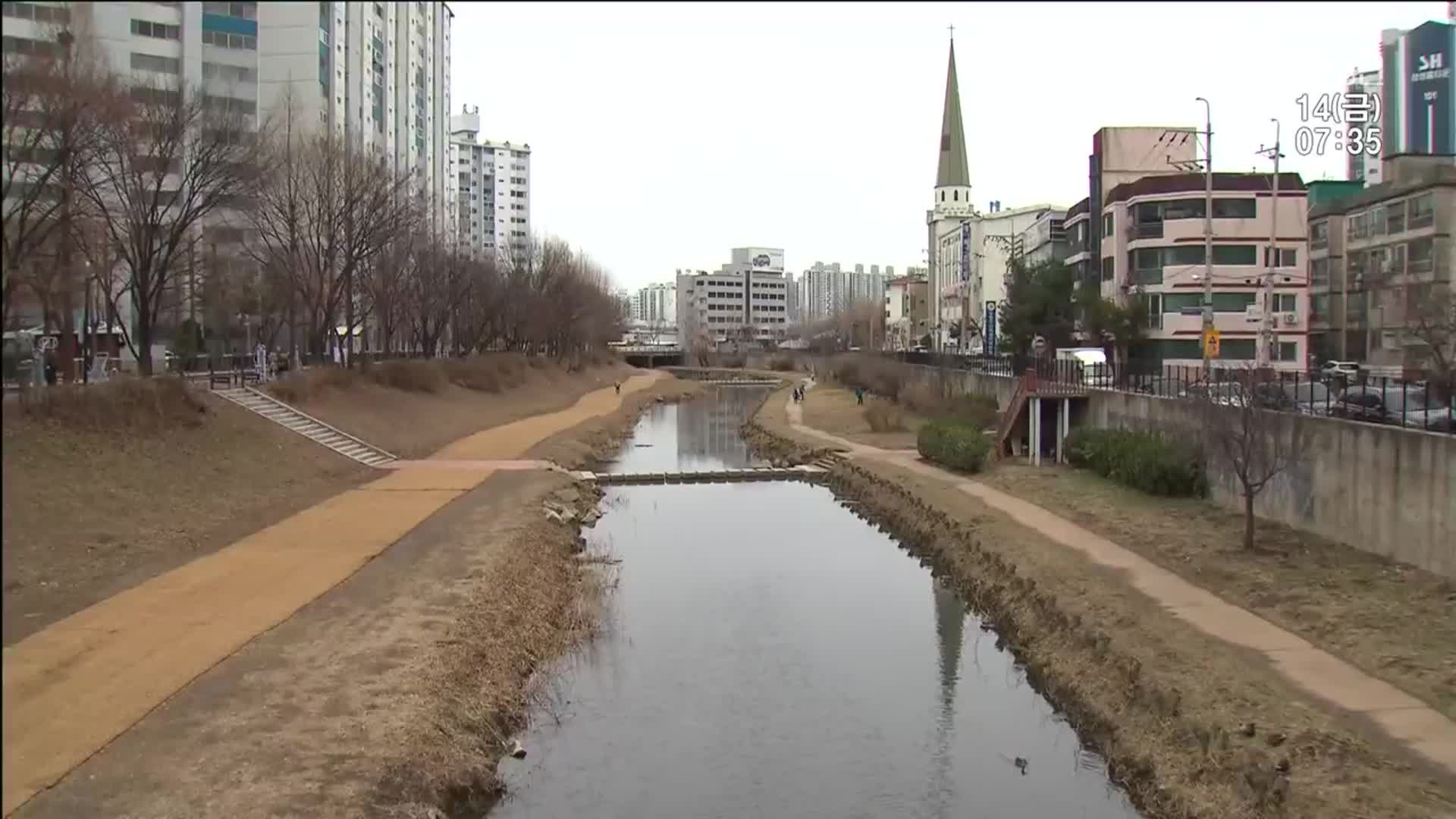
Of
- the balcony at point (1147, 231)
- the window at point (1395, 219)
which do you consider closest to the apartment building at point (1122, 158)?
the balcony at point (1147, 231)

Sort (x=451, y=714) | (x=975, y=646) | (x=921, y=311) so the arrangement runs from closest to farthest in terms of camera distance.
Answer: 1. (x=451, y=714)
2. (x=975, y=646)
3. (x=921, y=311)

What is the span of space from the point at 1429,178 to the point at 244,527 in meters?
56.0

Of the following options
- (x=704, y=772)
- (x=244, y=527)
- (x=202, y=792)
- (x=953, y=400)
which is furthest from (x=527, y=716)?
(x=953, y=400)

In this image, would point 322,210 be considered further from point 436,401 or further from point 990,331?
point 990,331

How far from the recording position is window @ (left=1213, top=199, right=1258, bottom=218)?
56375mm

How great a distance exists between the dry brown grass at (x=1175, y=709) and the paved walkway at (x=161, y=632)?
11042 mm

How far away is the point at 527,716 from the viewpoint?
16.0 m

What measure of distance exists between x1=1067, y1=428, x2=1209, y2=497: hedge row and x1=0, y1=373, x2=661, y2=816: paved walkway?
19.6 metres

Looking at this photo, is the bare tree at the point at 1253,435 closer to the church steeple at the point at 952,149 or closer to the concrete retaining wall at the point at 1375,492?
the concrete retaining wall at the point at 1375,492

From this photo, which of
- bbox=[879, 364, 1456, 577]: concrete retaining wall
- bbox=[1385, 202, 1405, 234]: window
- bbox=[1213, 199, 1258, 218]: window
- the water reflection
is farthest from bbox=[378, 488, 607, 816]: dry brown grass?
bbox=[1385, 202, 1405, 234]: window

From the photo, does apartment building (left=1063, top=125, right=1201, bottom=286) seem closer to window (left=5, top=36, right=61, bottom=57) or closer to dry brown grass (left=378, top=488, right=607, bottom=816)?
dry brown grass (left=378, top=488, right=607, bottom=816)

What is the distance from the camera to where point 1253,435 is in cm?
2264

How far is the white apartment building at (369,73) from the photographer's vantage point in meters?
19.3

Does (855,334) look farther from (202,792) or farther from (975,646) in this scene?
(202,792)
